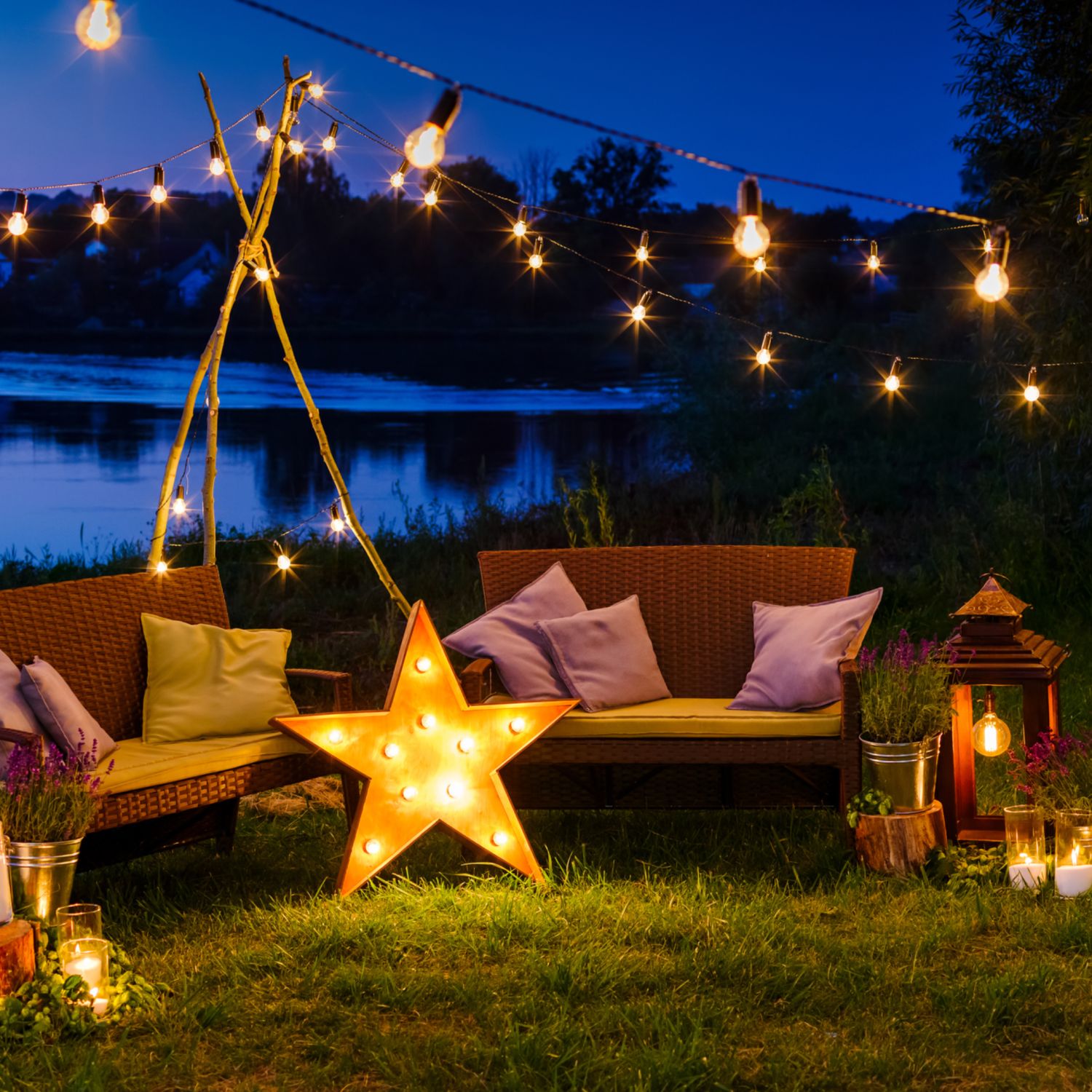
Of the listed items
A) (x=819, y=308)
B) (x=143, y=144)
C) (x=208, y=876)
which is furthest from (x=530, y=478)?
(x=208, y=876)

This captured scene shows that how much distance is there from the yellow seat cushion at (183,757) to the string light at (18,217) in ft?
6.05

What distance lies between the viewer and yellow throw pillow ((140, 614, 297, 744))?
414cm

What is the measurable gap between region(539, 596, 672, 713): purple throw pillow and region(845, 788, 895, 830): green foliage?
822mm

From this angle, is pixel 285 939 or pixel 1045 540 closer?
pixel 285 939

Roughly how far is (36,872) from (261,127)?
304 cm

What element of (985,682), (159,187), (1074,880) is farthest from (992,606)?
(159,187)

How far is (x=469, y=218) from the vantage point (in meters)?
14.5

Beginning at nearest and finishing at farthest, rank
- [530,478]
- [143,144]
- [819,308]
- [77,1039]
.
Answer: [77,1039], [143,144], [530,478], [819,308]

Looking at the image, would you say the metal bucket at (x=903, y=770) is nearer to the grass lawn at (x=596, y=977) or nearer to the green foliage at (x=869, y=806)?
the green foliage at (x=869, y=806)

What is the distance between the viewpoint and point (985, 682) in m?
3.96

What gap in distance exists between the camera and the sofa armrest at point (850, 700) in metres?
3.88

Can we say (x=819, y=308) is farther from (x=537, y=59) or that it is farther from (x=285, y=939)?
(x=285, y=939)

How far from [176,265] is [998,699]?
8956mm

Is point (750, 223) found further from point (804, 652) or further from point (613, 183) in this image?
point (613, 183)
